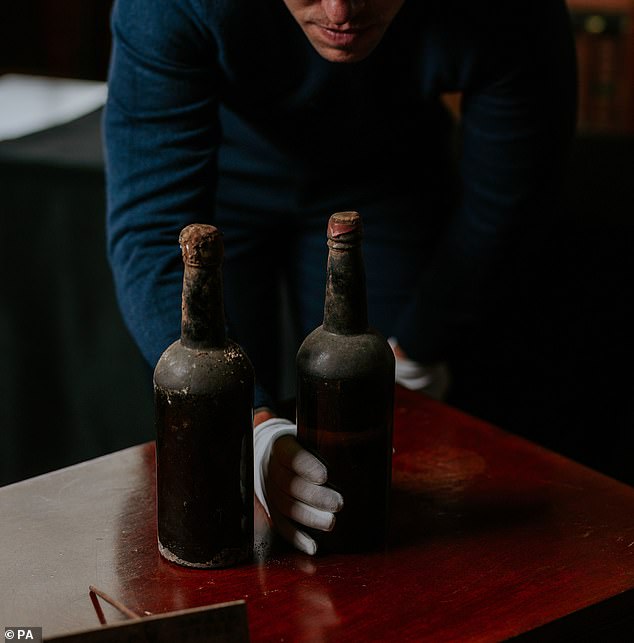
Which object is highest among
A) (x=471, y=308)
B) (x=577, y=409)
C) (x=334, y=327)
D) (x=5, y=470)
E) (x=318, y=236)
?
(x=334, y=327)

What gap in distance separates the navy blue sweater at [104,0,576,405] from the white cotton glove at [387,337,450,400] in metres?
0.14

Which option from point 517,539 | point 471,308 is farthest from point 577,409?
point 517,539

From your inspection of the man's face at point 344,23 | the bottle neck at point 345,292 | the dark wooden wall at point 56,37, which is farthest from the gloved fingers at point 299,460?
the dark wooden wall at point 56,37

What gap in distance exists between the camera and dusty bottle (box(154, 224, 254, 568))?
854 mm

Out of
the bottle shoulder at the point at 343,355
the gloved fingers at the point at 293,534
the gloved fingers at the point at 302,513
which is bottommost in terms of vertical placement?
the gloved fingers at the point at 293,534

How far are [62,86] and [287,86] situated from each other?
1.64 metres

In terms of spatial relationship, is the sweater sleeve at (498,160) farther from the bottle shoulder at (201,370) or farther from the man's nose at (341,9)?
the bottle shoulder at (201,370)

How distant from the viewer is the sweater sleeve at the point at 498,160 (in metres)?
1.33

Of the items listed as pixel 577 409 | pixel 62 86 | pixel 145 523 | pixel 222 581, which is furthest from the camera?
pixel 62 86

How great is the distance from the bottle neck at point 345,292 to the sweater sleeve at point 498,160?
53 centimetres

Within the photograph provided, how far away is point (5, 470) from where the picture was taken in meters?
2.25

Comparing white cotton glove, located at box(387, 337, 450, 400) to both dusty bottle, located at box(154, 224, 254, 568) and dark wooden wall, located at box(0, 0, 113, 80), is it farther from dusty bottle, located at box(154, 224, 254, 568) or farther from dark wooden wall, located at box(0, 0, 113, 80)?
dark wooden wall, located at box(0, 0, 113, 80)

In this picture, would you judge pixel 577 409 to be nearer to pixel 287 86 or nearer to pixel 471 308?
pixel 471 308

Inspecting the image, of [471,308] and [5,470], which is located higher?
[471,308]
